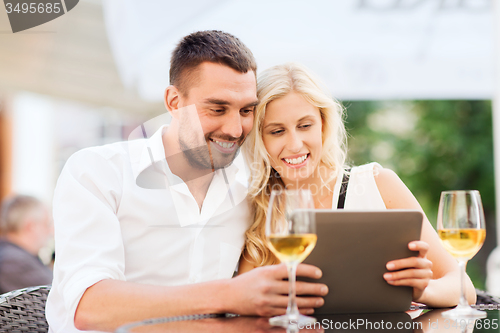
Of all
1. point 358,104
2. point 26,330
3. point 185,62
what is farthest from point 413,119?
point 26,330

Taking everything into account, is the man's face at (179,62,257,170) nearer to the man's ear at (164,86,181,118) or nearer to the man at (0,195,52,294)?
the man's ear at (164,86,181,118)

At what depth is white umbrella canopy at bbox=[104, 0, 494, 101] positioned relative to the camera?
3.49 m

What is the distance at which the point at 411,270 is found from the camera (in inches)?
54.6

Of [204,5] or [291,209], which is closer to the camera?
[291,209]

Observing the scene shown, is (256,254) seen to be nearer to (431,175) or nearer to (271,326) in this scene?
(271,326)

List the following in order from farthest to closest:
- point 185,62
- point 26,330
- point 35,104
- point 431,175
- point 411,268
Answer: point 431,175 → point 35,104 → point 185,62 → point 26,330 → point 411,268

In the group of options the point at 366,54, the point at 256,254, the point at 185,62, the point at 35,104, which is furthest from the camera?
the point at 35,104

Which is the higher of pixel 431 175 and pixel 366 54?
pixel 431 175

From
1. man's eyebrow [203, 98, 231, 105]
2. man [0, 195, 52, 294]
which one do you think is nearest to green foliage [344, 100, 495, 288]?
man [0, 195, 52, 294]

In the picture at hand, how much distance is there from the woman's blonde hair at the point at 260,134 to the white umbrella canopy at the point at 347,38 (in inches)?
36.3

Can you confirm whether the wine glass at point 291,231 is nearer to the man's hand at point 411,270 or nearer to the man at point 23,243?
the man's hand at point 411,270

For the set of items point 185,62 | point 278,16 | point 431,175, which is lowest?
point 185,62

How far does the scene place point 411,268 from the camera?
1.41 m

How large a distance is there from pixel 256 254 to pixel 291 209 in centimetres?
98
